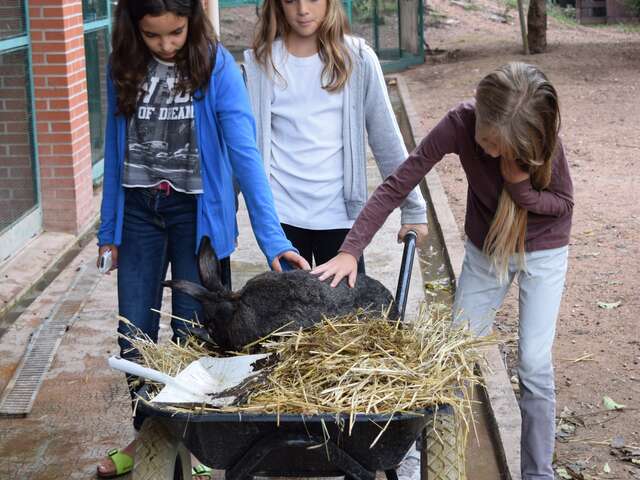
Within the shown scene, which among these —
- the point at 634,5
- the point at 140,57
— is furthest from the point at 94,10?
the point at 634,5

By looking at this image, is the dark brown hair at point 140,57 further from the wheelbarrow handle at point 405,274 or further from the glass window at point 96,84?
the glass window at point 96,84

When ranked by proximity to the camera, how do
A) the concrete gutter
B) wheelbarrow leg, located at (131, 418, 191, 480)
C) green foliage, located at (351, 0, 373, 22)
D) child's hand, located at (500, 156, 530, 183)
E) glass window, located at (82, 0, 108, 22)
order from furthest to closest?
1. green foliage, located at (351, 0, 373, 22)
2. glass window, located at (82, 0, 108, 22)
3. the concrete gutter
4. child's hand, located at (500, 156, 530, 183)
5. wheelbarrow leg, located at (131, 418, 191, 480)

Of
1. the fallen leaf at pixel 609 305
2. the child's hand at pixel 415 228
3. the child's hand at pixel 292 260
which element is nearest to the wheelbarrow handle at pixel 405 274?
the child's hand at pixel 415 228

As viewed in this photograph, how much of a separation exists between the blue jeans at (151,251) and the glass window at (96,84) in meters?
5.44

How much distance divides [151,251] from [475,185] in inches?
48.3

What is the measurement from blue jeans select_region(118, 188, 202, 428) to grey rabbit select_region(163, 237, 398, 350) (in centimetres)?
65

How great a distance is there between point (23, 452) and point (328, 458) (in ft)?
6.94

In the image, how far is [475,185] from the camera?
12.4 ft

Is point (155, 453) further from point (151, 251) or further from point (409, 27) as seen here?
point (409, 27)

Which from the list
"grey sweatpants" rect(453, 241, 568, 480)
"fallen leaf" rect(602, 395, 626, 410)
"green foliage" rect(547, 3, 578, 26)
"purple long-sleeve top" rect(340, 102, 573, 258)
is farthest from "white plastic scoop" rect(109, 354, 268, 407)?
"green foliage" rect(547, 3, 578, 26)

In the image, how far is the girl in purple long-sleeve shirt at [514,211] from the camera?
3.36 metres

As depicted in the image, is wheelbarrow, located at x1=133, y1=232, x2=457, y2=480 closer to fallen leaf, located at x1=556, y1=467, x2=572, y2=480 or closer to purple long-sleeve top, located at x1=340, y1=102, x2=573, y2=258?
purple long-sleeve top, located at x1=340, y1=102, x2=573, y2=258

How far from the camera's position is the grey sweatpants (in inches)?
148

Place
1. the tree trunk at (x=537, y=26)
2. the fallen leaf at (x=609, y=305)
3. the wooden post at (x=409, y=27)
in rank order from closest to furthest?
1. the fallen leaf at (x=609, y=305)
2. the tree trunk at (x=537, y=26)
3. the wooden post at (x=409, y=27)
